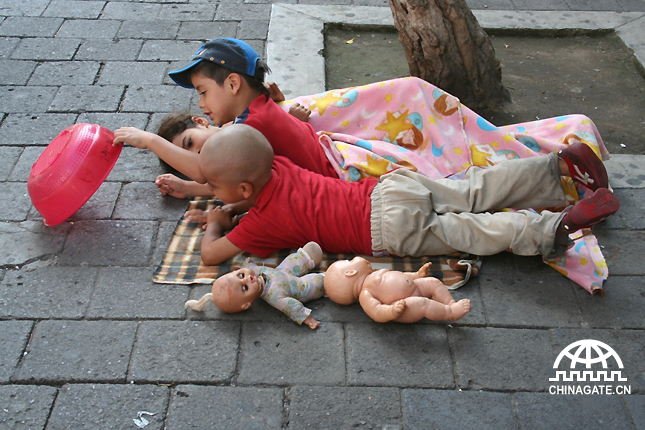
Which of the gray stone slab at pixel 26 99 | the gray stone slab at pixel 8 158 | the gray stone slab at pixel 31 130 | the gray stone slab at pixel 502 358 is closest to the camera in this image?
the gray stone slab at pixel 502 358

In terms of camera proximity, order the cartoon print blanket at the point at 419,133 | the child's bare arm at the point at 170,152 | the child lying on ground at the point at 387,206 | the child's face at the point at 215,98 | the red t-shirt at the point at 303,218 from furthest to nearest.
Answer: the cartoon print blanket at the point at 419,133 < the child's face at the point at 215,98 < the child's bare arm at the point at 170,152 < the red t-shirt at the point at 303,218 < the child lying on ground at the point at 387,206

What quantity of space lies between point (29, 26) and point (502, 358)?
4.43 metres

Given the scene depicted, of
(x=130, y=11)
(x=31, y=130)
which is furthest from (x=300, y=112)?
(x=130, y=11)

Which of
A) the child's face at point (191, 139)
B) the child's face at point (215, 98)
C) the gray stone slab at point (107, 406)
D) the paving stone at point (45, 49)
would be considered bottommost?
the paving stone at point (45, 49)

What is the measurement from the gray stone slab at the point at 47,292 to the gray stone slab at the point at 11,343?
48 mm

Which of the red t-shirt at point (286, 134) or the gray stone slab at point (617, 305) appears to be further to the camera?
the red t-shirt at point (286, 134)

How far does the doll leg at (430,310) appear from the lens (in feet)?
7.22

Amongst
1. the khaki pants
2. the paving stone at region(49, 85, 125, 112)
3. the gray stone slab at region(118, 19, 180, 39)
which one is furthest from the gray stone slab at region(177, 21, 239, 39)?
the khaki pants

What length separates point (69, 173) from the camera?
265cm

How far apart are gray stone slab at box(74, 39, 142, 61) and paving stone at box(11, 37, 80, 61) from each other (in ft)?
0.25

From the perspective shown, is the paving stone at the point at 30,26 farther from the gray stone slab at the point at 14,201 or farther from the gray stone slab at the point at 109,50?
the gray stone slab at the point at 14,201

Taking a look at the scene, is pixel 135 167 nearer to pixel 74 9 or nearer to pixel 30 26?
pixel 30 26

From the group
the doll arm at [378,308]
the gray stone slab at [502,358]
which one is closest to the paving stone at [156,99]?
the doll arm at [378,308]

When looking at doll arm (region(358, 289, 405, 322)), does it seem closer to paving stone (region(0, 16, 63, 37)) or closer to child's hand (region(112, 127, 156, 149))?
child's hand (region(112, 127, 156, 149))
